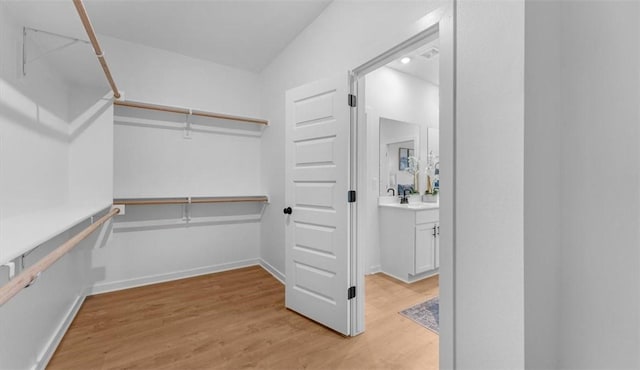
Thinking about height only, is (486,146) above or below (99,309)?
above

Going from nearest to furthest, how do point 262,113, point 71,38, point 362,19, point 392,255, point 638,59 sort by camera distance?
point 638,59 < point 71,38 < point 362,19 < point 392,255 < point 262,113

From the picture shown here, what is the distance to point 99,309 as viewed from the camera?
2.41 metres

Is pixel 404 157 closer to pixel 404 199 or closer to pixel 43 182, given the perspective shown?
pixel 404 199

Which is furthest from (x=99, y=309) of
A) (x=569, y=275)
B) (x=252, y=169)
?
(x=569, y=275)

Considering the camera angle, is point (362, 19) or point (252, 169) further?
point (252, 169)

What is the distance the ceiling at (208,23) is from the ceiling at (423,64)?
1.31 m

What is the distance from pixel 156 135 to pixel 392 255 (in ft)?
9.88

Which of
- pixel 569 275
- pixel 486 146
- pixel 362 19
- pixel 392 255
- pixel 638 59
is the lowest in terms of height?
pixel 392 255

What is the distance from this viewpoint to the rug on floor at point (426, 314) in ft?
7.12

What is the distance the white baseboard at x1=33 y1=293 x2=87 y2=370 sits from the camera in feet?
5.37

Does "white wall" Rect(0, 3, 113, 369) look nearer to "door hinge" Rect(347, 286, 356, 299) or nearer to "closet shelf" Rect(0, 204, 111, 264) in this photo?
"closet shelf" Rect(0, 204, 111, 264)

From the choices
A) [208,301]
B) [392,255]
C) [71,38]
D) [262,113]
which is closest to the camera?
[71,38]

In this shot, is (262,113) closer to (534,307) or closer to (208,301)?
(208,301)

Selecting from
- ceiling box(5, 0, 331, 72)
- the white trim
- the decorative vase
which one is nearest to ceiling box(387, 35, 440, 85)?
ceiling box(5, 0, 331, 72)
